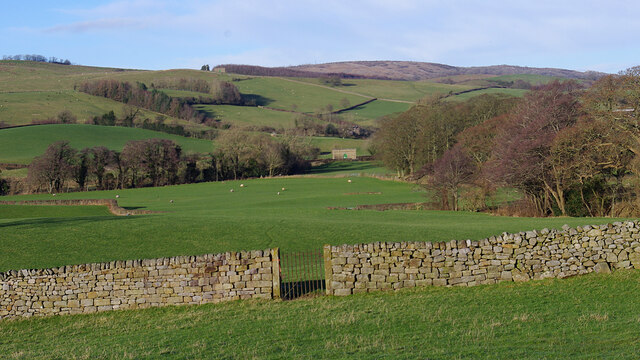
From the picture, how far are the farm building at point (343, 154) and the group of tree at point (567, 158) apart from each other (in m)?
66.9

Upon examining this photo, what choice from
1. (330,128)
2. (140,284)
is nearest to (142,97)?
(330,128)

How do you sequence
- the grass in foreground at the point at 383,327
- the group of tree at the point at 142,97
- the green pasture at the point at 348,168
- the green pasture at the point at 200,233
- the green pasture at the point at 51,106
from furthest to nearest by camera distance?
the group of tree at the point at 142,97 < the green pasture at the point at 51,106 < the green pasture at the point at 348,168 < the green pasture at the point at 200,233 < the grass in foreground at the point at 383,327

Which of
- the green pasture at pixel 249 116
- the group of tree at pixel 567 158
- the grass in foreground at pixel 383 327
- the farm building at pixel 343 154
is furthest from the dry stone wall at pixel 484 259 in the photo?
the green pasture at pixel 249 116

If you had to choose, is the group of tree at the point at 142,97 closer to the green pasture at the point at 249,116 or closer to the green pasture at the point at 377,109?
the green pasture at the point at 249,116

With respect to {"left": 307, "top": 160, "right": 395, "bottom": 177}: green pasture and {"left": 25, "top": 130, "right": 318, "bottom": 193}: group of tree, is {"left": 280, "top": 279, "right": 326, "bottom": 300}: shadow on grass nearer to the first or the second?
{"left": 25, "top": 130, "right": 318, "bottom": 193}: group of tree

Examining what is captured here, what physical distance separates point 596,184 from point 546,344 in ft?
110

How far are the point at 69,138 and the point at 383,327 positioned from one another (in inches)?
4204

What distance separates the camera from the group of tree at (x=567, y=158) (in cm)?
3856

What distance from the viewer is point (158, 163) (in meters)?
88.9

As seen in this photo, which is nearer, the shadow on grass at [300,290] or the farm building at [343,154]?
the shadow on grass at [300,290]

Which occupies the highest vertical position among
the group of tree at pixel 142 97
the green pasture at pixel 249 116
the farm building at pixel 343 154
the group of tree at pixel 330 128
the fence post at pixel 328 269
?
the group of tree at pixel 142 97

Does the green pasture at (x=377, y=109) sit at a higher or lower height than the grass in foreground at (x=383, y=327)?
higher

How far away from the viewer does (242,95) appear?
611ft

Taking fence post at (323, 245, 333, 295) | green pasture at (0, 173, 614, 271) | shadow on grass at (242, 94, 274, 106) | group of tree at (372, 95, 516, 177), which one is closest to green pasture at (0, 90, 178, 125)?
shadow on grass at (242, 94, 274, 106)
